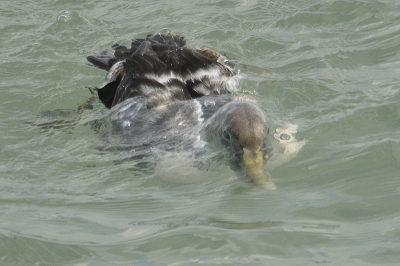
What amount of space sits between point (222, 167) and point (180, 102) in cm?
126

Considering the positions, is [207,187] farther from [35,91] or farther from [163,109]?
[35,91]

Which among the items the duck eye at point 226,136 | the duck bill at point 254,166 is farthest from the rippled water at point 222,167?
the duck eye at point 226,136

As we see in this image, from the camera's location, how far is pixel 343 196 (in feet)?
18.4

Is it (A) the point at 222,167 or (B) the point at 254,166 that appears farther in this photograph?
(A) the point at 222,167

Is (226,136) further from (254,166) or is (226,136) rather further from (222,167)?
(254,166)

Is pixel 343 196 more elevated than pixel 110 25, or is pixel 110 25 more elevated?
pixel 110 25

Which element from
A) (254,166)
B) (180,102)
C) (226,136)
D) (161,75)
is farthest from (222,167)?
(161,75)

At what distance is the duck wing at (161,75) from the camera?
725cm

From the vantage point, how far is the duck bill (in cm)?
571

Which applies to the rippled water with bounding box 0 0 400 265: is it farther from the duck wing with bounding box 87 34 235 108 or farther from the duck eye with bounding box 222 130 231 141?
the duck wing with bounding box 87 34 235 108

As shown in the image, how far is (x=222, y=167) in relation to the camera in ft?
19.6

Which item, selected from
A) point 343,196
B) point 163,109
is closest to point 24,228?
point 163,109

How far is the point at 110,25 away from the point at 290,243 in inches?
241

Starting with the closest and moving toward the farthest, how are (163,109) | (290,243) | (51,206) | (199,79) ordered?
(290,243)
(51,206)
(163,109)
(199,79)
